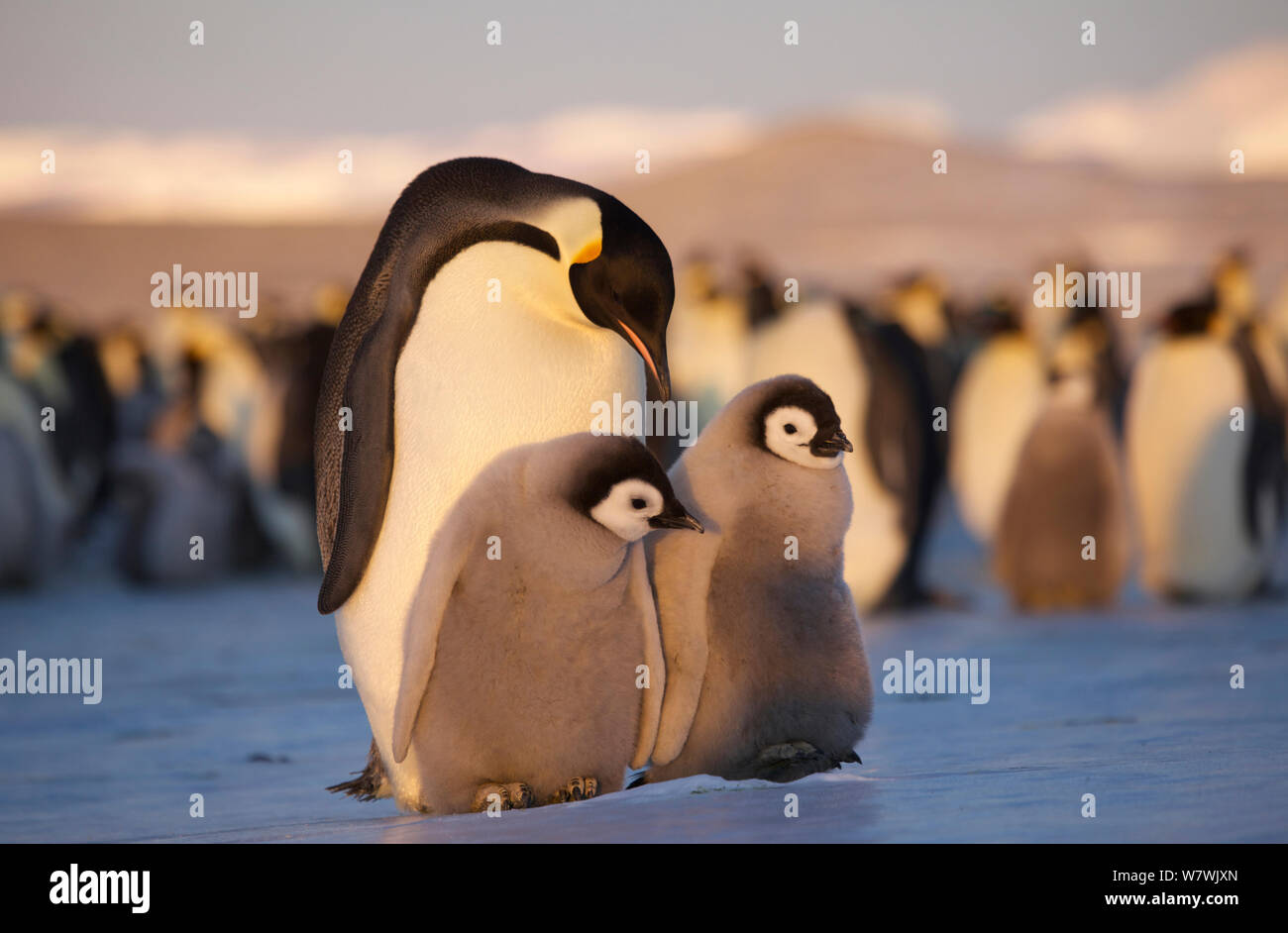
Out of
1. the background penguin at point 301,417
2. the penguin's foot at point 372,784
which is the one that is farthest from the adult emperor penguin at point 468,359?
the background penguin at point 301,417

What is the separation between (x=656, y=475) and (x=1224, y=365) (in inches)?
184

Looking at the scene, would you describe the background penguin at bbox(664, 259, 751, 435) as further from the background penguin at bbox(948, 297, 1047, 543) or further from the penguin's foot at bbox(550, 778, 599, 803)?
the penguin's foot at bbox(550, 778, 599, 803)

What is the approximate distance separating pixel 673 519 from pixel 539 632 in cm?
29

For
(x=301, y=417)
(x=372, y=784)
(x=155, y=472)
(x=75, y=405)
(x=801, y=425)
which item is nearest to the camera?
(x=801, y=425)

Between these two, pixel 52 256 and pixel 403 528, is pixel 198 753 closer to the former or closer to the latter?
pixel 403 528

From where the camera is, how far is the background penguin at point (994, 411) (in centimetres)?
859

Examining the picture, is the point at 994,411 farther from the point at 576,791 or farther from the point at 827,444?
the point at 576,791

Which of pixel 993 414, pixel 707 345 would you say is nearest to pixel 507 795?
pixel 993 414

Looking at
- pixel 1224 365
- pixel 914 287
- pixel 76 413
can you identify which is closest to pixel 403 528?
pixel 1224 365

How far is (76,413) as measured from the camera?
9.75 m

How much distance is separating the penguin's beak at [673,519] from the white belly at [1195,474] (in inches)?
174

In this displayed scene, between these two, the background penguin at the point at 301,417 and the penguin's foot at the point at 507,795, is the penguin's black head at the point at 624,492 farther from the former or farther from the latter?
the background penguin at the point at 301,417

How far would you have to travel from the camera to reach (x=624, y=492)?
8.52ft

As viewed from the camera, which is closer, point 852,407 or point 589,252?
point 589,252
